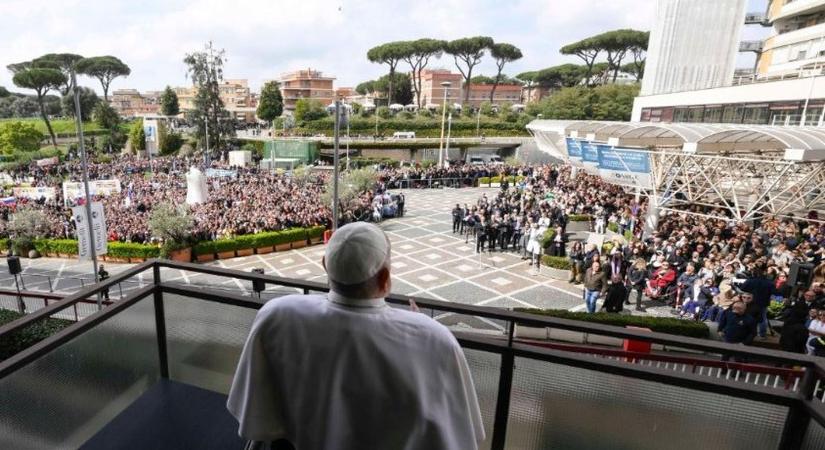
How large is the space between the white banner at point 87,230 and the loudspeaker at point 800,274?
16.4 m

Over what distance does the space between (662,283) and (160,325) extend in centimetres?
1156

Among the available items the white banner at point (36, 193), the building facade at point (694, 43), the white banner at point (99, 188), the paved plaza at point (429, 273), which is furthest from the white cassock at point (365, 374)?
the building facade at point (694, 43)

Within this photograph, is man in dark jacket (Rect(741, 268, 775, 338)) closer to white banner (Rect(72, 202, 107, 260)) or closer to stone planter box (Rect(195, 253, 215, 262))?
white banner (Rect(72, 202, 107, 260))

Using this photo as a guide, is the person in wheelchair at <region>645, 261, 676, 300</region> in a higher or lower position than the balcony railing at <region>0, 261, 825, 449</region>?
lower

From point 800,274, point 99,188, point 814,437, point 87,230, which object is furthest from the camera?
point 99,188

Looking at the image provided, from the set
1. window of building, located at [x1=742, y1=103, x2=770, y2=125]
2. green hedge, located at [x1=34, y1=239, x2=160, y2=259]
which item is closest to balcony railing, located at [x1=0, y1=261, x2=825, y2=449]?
green hedge, located at [x1=34, y1=239, x2=160, y2=259]

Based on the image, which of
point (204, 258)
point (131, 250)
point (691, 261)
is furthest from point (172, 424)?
point (131, 250)

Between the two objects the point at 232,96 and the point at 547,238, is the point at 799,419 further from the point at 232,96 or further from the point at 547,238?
the point at 232,96

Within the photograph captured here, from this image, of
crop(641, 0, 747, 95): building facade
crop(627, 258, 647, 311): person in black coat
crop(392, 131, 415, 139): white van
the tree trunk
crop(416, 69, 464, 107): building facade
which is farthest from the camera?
crop(416, 69, 464, 107): building facade

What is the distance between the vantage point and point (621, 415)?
2393mm

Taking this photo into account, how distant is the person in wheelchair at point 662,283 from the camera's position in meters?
11.4

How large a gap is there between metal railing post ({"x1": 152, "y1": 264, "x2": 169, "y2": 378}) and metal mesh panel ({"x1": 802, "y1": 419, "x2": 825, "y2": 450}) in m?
3.87

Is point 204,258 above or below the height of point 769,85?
below

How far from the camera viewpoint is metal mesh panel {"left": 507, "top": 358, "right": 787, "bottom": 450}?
7.18 feet
